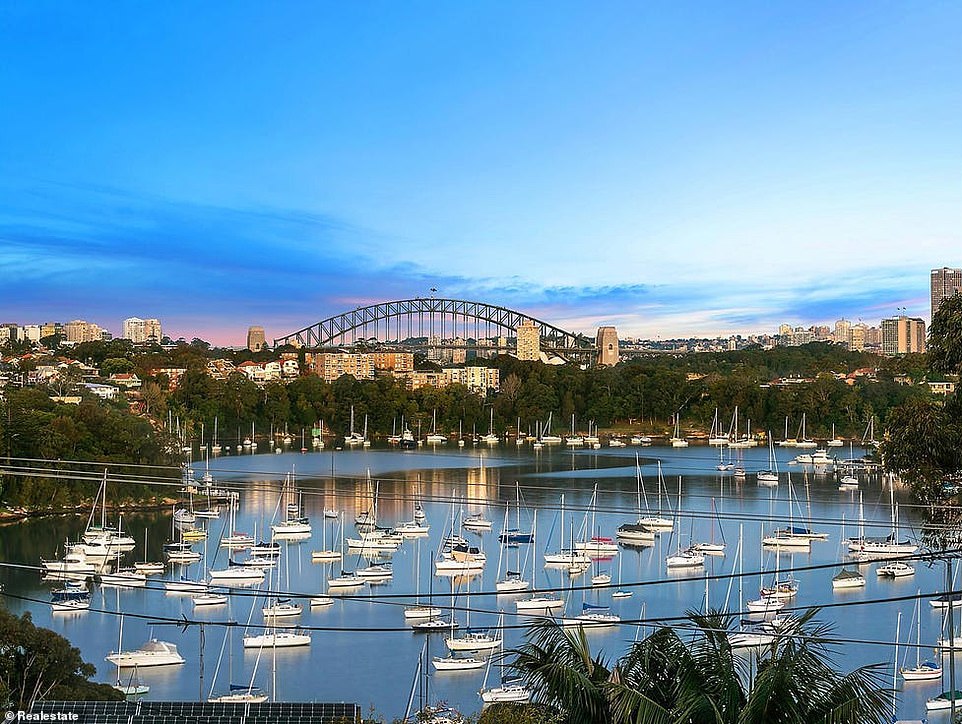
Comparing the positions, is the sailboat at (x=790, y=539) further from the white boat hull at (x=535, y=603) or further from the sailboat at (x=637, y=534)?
the white boat hull at (x=535, y=603)

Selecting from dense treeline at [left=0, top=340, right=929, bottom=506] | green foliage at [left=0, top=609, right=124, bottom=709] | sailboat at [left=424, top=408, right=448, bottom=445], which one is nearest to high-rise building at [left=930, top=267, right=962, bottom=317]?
dense treeline at [left=0, top=340, right=929, bottom=506]

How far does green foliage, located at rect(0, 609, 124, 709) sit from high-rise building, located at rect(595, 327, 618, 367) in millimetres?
54107

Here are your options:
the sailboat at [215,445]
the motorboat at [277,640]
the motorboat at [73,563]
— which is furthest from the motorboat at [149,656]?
the sailboat at [215,445]

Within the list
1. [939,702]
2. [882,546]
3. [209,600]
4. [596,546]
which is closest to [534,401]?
[596,546]

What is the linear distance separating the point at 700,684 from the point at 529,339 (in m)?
58.6

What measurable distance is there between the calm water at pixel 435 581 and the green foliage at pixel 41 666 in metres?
0.92

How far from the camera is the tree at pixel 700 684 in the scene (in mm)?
2590

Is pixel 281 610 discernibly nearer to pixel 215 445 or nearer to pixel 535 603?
pixel 535 603

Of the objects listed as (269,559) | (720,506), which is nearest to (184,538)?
(269,559)

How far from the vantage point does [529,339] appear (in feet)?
201

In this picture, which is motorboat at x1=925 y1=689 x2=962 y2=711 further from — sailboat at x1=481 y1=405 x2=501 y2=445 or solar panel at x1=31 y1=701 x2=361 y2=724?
sailboat at x1=481 y1=405 x2=501 y2=445

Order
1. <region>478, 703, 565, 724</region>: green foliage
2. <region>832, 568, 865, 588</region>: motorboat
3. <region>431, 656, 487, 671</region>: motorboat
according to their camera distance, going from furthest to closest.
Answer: <region>832, 568, 865, 588</region>: motorboat
<region>431, 656, 487, 671</region>: motorboat
<region>478, 703, 565, 724</region>: green foliage

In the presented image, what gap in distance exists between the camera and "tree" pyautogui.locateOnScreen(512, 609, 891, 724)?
2.59 m

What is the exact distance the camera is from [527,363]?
43.8 m
